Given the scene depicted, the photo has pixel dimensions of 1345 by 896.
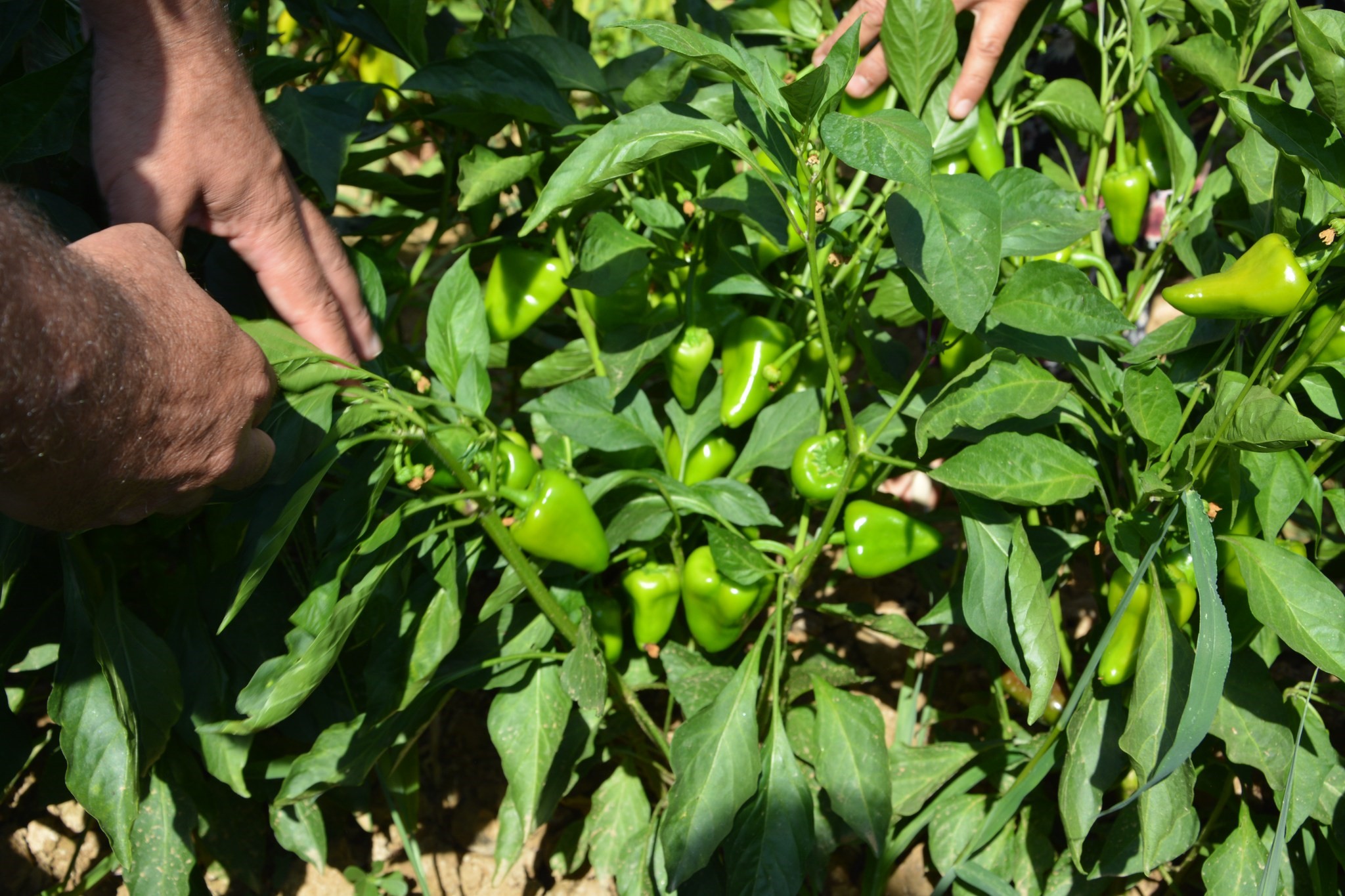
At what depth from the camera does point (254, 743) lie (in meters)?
1.37

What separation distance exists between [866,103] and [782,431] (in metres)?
0.45

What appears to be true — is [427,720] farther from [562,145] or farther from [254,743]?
[562,145]

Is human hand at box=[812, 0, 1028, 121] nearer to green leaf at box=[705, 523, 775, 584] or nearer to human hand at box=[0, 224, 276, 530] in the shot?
green leaf at box=[705, 523, 775, 584]

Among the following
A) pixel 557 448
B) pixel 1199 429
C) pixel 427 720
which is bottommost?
pixel 427 720

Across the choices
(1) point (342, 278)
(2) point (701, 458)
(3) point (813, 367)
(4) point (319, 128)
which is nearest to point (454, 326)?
(1) point (342, 278)

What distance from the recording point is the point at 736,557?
1.10 m

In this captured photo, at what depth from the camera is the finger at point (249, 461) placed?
2.79 ft

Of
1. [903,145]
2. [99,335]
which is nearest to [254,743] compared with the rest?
[99,335]

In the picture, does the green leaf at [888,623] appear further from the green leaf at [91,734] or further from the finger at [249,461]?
the green leaf at [91,734]

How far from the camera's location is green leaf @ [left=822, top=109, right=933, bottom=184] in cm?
81

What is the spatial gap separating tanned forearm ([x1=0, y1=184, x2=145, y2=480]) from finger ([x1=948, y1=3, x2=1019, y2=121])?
97cm

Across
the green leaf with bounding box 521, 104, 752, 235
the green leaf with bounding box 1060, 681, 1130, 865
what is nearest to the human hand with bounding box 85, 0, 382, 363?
the green leaf with bounding box 521, 104, 752, 235

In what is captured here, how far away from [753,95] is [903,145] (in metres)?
0.18

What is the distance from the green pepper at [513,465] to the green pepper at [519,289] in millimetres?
206
